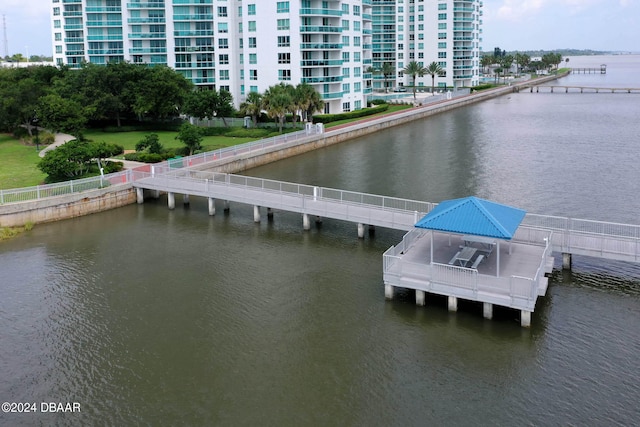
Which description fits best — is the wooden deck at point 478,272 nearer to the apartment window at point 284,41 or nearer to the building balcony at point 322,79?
the building balcony at point 322,79

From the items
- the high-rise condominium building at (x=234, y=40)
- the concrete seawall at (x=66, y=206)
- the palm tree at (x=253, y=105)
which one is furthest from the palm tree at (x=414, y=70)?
the concrete seawall at (x=66, y=206)

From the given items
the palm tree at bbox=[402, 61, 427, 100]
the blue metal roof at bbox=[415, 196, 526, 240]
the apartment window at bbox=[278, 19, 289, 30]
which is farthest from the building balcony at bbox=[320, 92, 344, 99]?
the blue metal roof at bbox=[415, 196, 526, 240]

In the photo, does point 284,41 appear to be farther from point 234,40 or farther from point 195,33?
point 195,33

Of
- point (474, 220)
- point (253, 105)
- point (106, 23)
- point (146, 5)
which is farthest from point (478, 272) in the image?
point (106, 23)

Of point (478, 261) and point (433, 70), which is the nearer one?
point (478, 261)

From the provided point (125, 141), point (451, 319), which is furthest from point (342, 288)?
point (125, 141)

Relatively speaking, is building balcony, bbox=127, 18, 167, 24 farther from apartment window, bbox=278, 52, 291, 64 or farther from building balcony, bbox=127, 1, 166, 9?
apartment window, bbox=278, 52, 291, 64

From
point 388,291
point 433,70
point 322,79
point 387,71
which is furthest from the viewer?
point 387,71
